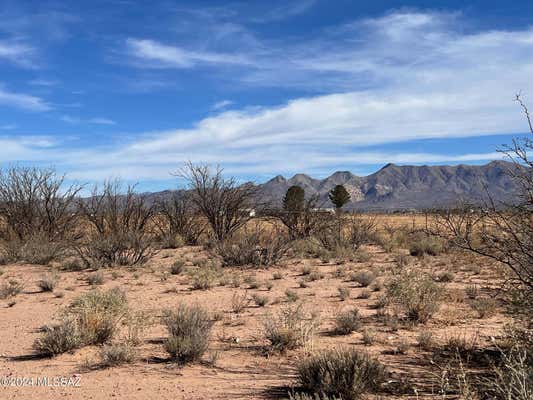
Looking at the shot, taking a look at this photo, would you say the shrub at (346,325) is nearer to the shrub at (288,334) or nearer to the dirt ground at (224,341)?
the dirt ground at (224,341)

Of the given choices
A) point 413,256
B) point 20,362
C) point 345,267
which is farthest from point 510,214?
point 413,256

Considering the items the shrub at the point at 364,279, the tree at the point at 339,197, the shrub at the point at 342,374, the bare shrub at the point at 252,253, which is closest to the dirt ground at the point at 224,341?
the shrub at the point at 364,279

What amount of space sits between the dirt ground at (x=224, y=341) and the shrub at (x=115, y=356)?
10 centimetres

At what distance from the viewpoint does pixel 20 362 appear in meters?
7.13

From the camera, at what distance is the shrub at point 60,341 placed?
7.36m

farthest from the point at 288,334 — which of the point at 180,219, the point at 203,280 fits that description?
the point at 180,219

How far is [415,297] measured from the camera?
9586 mm

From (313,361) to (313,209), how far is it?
20.1m

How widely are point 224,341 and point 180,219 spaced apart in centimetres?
1908

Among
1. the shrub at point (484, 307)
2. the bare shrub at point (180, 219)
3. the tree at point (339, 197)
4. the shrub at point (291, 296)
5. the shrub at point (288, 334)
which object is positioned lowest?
A: the shrub at point (484, 307)

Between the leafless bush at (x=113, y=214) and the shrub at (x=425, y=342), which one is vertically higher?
the leafless bush at (x=113, y=214)

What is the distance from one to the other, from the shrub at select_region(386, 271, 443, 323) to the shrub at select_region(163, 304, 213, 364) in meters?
4.11

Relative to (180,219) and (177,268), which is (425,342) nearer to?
(177,268)

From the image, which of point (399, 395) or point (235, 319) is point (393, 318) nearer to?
point (235, 319)
